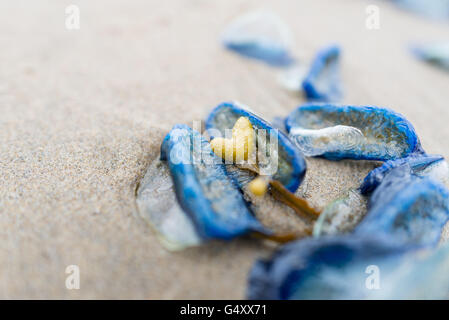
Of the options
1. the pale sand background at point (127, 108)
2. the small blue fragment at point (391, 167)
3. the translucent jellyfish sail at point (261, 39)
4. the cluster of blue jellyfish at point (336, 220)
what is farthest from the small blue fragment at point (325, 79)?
the small blue fragment at point (391, 167)

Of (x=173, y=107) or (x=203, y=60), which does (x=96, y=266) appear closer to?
(x=173, y=107)

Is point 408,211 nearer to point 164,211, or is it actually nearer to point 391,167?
point 391,167

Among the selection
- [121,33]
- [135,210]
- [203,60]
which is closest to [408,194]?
[135,210]

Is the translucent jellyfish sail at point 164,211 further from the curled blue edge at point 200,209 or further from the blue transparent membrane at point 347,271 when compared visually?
the blue transparent membrane at point 347,271

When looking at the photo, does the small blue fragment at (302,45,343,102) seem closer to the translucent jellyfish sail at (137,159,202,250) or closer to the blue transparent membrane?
the translucent jellyfish sail at (137,159,202,250)

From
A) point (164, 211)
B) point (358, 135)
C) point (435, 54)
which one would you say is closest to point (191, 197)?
point (164, 211)
